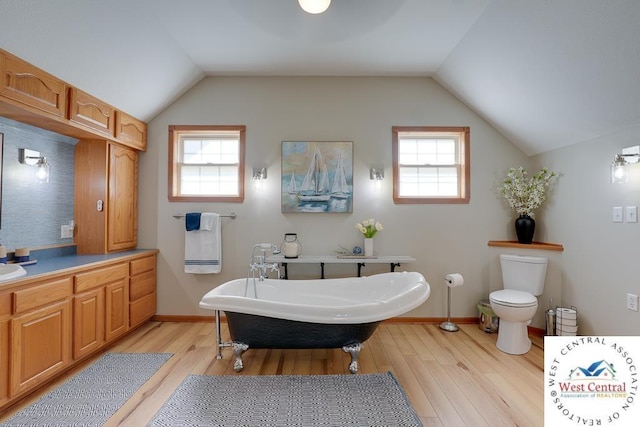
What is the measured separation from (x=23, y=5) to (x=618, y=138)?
4.31m

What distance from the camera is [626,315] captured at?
232 centimetres

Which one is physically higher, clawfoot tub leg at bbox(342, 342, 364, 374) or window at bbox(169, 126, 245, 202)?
window at bbox(169, 126, 245, 202)

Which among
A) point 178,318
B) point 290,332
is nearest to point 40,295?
point 178,318

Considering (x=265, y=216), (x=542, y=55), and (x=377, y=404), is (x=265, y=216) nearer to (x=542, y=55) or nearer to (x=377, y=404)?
(x=377, y=404)

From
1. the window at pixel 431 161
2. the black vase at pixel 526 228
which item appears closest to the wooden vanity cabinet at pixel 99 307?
the window at pixel 431 161

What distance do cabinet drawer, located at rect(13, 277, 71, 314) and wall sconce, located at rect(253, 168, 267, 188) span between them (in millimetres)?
1829

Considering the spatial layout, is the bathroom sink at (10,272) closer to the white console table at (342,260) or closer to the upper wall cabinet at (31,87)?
the upper wall cabinet at (31,87)

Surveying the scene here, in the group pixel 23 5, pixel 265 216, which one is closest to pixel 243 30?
pixel 23 5

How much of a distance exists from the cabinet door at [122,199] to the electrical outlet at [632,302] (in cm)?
458

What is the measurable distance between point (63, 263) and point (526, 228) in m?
4.31

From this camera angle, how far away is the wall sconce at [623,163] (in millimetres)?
2219

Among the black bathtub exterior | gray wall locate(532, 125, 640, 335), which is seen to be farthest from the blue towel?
gray wall locate(532, 125, 640, 335)

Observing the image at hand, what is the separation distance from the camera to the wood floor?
187 cm

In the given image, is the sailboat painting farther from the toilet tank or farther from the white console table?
the toilet tank
